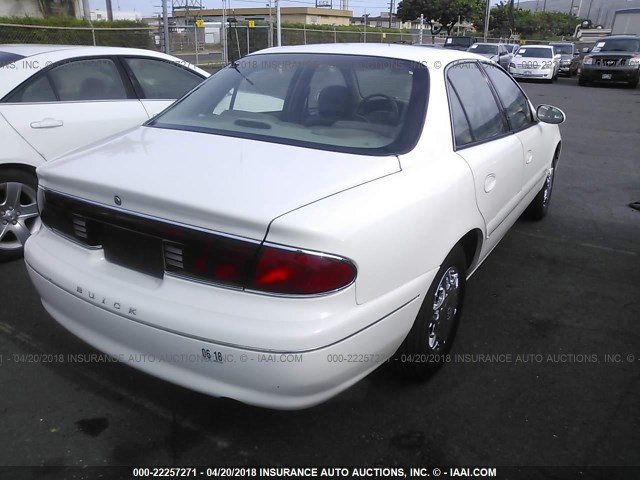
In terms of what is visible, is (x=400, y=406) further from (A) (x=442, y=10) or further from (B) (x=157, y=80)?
(A) (x=442, y=10)

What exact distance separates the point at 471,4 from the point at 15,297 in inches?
2495

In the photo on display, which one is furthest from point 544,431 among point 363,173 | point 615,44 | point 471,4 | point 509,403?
point 471,4

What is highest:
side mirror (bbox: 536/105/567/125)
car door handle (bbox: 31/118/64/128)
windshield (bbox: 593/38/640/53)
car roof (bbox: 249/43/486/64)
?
car roof (bbox: 249/43/486/64)

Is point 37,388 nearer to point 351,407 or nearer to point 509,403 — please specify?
point 351,407

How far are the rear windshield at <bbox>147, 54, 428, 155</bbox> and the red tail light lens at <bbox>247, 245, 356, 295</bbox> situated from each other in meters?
0.74

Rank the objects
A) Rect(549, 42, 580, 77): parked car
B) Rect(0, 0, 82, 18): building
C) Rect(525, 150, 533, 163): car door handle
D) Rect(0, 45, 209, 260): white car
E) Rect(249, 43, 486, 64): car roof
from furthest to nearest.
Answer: Rect(0, 0, 82, 18): building < Rect(549, 42, 580, 77): parked car < Rect(0, 45, 209, 260): white car < Rect(525, 150, 533, 163): car door handle < Rect(249, 43, 486, 64): car roof

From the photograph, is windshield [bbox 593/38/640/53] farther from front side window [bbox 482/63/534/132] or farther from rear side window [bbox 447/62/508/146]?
rear side window [bbox 447/62/508/146]

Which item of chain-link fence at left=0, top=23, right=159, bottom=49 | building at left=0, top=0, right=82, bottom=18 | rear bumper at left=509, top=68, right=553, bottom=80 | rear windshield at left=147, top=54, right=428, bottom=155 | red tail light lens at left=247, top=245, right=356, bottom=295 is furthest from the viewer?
building at left=0, top=0, right=82, bottom=18

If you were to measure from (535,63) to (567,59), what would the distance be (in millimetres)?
5383

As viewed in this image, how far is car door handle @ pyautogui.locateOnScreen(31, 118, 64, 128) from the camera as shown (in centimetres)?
405

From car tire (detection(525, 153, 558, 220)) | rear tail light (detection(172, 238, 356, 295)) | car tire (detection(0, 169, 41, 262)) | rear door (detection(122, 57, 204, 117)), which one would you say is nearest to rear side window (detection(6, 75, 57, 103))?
car tire (detection(0, 169, 41, 262))

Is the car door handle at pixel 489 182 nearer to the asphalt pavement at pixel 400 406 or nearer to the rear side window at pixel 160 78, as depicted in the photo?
the asphalt pavement at pixel 400 406

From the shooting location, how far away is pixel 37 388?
267 cm

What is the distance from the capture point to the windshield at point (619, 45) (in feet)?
66.2
